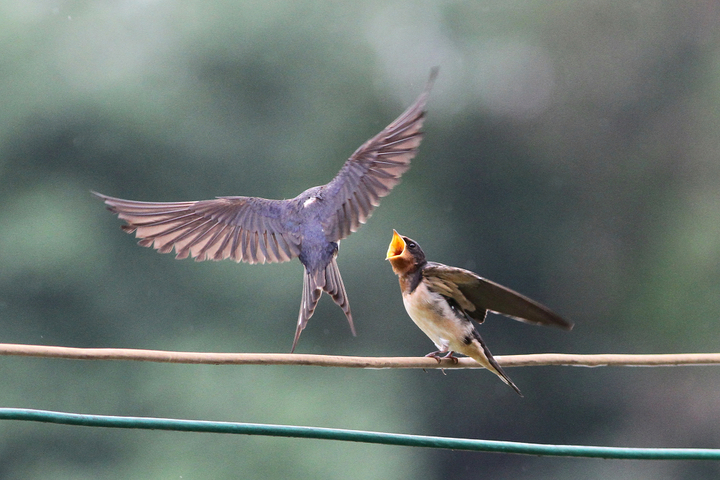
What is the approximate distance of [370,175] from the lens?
2684mm

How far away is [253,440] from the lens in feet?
32.2

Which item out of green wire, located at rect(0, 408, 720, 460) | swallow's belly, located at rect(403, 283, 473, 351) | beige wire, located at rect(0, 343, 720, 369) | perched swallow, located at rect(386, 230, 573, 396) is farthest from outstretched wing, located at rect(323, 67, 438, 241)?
Result: green wire, located at rect(0, 408, 720, 460)

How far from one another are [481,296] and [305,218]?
0.82 m

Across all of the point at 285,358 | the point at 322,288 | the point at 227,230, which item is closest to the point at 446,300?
the point at 322,288

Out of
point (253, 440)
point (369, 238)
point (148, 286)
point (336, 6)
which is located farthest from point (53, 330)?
point (336, 6)

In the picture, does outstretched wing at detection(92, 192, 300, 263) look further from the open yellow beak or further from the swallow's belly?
the swallow's belly

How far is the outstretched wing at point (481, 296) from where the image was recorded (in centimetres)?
173

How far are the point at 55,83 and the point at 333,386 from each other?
5778 mm

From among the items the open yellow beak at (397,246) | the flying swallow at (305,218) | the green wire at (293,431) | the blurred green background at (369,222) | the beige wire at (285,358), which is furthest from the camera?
the blurred green background at (369,222)

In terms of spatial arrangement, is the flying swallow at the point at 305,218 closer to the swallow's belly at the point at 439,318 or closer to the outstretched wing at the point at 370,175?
the outstretched wing at the point at 370,175

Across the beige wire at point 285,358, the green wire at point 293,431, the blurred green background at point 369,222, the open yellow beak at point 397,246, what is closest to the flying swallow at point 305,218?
the open yellow beak at point 397,246

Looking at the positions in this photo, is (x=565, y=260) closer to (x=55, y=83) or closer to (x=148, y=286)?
(x=148, y=286)

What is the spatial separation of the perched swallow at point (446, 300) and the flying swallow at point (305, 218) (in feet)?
0.85

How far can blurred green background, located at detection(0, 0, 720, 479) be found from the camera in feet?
35.0
